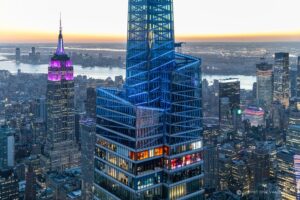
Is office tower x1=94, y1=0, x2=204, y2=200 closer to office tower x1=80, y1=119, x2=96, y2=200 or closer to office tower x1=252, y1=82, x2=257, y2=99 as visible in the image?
office tower x1=80, y1=119, x2=96, y2=200

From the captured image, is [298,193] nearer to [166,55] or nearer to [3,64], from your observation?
[166,55]

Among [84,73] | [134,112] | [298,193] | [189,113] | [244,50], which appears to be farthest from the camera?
[84,73]

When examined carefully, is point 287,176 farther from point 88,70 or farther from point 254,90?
point 88,70

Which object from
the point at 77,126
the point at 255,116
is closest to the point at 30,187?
the point at 77,126

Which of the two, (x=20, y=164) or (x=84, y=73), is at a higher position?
(x=84, y=73)

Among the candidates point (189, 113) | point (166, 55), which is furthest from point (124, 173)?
point (166, 55)

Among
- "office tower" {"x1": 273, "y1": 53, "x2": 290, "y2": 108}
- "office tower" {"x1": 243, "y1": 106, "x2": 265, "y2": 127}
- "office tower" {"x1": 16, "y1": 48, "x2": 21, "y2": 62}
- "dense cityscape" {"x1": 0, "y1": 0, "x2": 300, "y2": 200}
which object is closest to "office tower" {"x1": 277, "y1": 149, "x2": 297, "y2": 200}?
"dense cityscape" {"x1": 0, "y1": 0, "x2": 300, "y2": 200}

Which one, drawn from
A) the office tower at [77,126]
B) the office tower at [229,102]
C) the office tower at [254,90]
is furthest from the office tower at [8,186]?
the office tower at [254,90]
